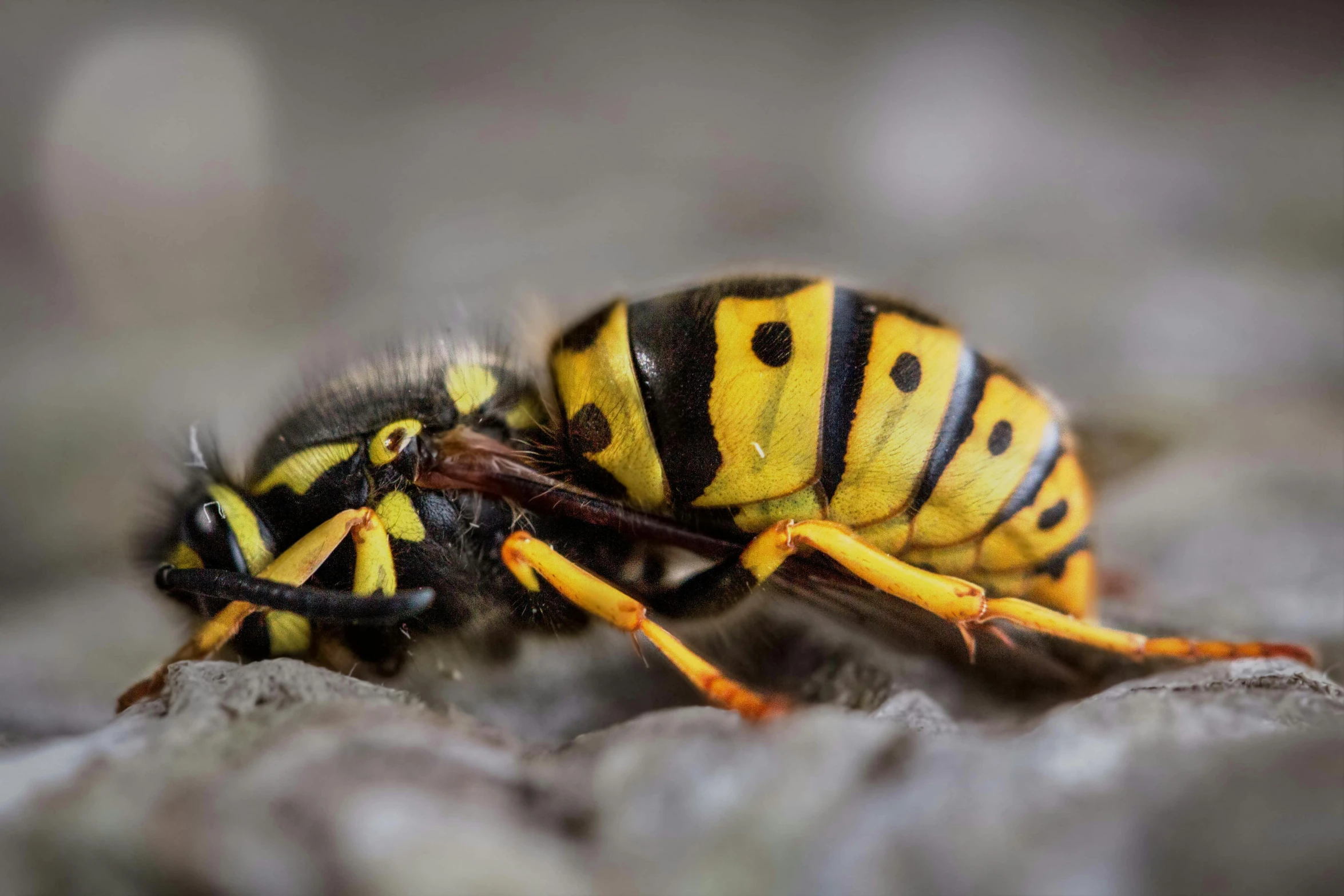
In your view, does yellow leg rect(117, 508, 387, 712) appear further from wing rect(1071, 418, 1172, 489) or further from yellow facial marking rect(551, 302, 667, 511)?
wing rect(1071, 418, 1172, 489)

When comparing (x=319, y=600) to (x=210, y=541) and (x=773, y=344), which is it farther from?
(x=773, y=344)

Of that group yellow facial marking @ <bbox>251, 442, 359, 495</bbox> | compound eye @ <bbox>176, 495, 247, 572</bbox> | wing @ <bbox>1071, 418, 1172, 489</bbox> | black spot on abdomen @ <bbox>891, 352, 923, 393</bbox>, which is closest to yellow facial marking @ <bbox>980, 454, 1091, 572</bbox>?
black spot on abdomen @ <bbox>891, 352, 923, 393</bbox>

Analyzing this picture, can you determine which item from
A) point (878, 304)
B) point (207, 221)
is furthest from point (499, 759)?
point (207, 221)

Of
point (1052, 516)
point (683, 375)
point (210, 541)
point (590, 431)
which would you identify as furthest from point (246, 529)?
point (1052, 516)

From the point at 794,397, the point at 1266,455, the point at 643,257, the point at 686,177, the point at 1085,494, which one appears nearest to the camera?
the point at 794,397

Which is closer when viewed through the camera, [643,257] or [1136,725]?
[1136,725]

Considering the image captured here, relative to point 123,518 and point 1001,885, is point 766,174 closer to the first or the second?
point 123,518

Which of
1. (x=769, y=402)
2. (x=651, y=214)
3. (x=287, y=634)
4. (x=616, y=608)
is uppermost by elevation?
(x=651, y=214)
